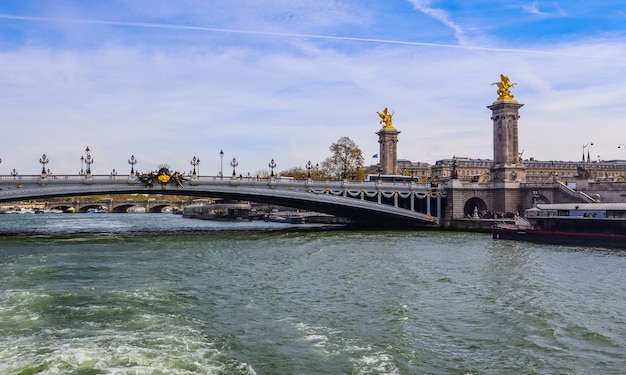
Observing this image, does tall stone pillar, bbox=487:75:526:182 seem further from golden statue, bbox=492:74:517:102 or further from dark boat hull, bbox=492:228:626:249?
dark boat hull, bbox=492:228:626:249

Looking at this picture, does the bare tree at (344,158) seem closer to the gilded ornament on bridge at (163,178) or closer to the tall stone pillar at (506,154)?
the tall stone pillar at (506,154)

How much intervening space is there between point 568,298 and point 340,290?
8974 millimetres

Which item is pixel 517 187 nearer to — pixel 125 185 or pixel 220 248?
pixel 220 248

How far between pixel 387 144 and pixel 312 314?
2733 inches

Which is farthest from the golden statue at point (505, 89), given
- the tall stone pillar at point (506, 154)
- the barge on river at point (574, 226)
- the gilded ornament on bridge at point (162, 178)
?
the gilded ornament on bridge at point (162, 178)

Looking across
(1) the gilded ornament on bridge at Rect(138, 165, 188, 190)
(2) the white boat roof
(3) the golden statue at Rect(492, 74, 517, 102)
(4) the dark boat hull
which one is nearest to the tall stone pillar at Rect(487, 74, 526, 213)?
(3) the golden statue at Rect(492, 74, 517, 102)

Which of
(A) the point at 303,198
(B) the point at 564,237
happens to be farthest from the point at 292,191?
(B) the point at 564,237

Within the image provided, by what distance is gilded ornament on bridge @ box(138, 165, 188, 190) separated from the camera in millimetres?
57875

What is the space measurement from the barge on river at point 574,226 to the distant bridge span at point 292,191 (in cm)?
1592

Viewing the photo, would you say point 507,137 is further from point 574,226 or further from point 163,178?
point 163,178

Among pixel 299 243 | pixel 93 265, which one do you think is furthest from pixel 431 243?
pixel 93 265

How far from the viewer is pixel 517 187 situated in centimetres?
6644

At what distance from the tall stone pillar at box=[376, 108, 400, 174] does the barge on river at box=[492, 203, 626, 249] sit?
36.3 meters

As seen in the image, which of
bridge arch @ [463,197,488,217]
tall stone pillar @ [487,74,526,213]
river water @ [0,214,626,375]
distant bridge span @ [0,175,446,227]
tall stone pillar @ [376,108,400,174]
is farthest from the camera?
tall stone pillar @ [376,108,400,174]
